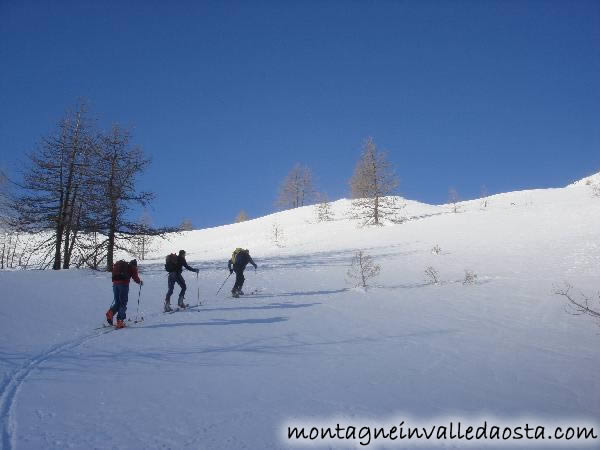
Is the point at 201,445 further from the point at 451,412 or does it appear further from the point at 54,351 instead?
the point at 54,351

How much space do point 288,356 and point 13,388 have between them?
4140 millimetres

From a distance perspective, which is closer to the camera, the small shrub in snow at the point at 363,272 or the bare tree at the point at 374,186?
the small shrub in snow at the point at 363,272

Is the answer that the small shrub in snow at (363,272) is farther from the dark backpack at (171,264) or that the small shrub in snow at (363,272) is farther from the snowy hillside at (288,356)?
the dark backpack at (171,264)

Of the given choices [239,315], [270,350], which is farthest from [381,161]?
[270,350]

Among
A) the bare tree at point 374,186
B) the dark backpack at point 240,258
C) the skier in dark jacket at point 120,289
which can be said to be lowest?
the skier in dark jacket at point 120,289

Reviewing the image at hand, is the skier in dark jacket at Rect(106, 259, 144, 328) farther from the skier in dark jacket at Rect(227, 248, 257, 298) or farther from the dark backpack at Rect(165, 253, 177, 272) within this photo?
the skier in dark jacket at Rect(227, 248, 257, 298)

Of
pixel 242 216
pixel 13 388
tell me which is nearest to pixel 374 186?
pixel 13 388

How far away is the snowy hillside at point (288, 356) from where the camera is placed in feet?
14.5

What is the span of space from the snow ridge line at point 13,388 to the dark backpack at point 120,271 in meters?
1.80

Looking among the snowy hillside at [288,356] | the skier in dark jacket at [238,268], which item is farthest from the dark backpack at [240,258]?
the snowy hillside at [288,356]

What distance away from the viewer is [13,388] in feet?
16.9

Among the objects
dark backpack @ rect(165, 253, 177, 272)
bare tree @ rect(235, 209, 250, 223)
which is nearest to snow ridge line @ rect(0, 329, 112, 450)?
dark backpack @ rect(165, 253, 177, 272)

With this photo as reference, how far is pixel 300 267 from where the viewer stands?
65.6ft

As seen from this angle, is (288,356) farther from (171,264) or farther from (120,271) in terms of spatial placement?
(171,264)
